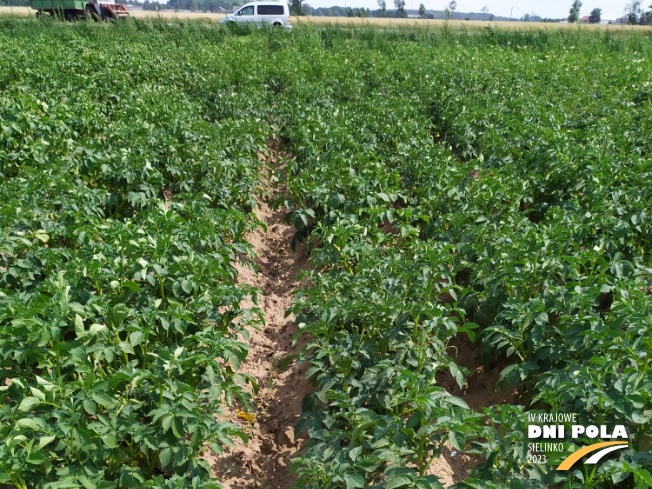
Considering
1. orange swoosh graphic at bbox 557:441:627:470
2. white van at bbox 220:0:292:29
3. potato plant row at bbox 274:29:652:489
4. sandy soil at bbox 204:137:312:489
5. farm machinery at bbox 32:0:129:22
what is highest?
farm machinery at bbox 32:0:129:22

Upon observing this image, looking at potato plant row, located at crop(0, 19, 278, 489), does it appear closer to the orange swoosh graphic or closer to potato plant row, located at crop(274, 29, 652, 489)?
potato plant row, located at crop(274, 29, 652, 489)

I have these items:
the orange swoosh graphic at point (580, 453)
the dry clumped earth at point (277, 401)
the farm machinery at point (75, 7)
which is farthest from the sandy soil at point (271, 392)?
the farm machinery at point (75, 7)

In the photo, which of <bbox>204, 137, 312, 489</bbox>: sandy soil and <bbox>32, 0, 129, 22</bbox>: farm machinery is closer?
<bbox>204, 137, 312, 489</bbox>: sandy soil

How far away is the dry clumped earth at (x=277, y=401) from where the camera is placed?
341cm

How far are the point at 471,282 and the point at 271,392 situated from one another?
1.86 m

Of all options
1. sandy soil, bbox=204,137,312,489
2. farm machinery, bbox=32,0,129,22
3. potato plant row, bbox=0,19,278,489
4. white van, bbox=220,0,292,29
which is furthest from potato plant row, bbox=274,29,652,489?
farm machinery, bbox=32,0,129,22

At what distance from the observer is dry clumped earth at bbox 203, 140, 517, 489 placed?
341 centimetres

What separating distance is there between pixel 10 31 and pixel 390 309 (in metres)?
22.5

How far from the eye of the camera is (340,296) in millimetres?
3607

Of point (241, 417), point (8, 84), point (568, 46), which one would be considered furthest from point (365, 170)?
point (568, 46)

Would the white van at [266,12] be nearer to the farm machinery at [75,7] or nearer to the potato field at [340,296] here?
the farm machinery at [75,7]

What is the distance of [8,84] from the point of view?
32.8ft

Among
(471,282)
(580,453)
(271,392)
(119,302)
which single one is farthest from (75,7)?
(580,453)

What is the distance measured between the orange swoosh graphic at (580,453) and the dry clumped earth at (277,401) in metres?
0.57
